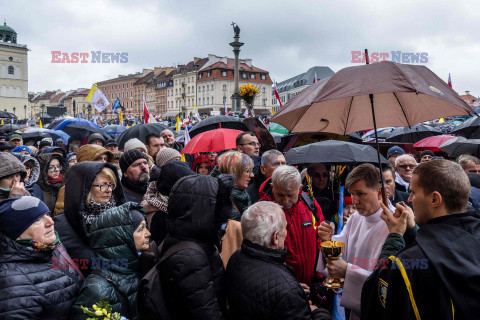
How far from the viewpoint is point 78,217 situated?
2887mm

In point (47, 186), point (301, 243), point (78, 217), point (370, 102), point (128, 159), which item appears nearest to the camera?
point (78, 217)

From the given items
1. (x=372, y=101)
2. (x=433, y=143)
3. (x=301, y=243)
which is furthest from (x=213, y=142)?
(x=433, y=143)

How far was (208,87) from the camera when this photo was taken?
3206 inches

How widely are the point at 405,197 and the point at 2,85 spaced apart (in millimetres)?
93677

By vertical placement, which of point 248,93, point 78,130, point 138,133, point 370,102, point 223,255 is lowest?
point 223,255

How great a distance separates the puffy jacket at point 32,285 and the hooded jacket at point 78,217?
323mm

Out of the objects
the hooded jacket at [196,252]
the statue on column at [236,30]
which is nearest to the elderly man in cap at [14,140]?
the hooded jacket at [196,252]

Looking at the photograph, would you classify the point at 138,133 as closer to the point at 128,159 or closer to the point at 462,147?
the point at 128,159

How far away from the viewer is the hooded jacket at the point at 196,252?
6.92ft

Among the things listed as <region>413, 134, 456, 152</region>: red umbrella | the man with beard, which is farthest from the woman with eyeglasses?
<region>413, 134, 456, 152</region>: red umbrella

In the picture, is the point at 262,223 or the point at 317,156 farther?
the point at 317,156

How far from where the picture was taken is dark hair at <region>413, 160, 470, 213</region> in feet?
6.82

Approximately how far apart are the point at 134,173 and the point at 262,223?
2337mm

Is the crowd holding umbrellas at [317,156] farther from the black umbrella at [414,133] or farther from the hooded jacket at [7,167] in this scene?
the black umbrella at [414,133]
